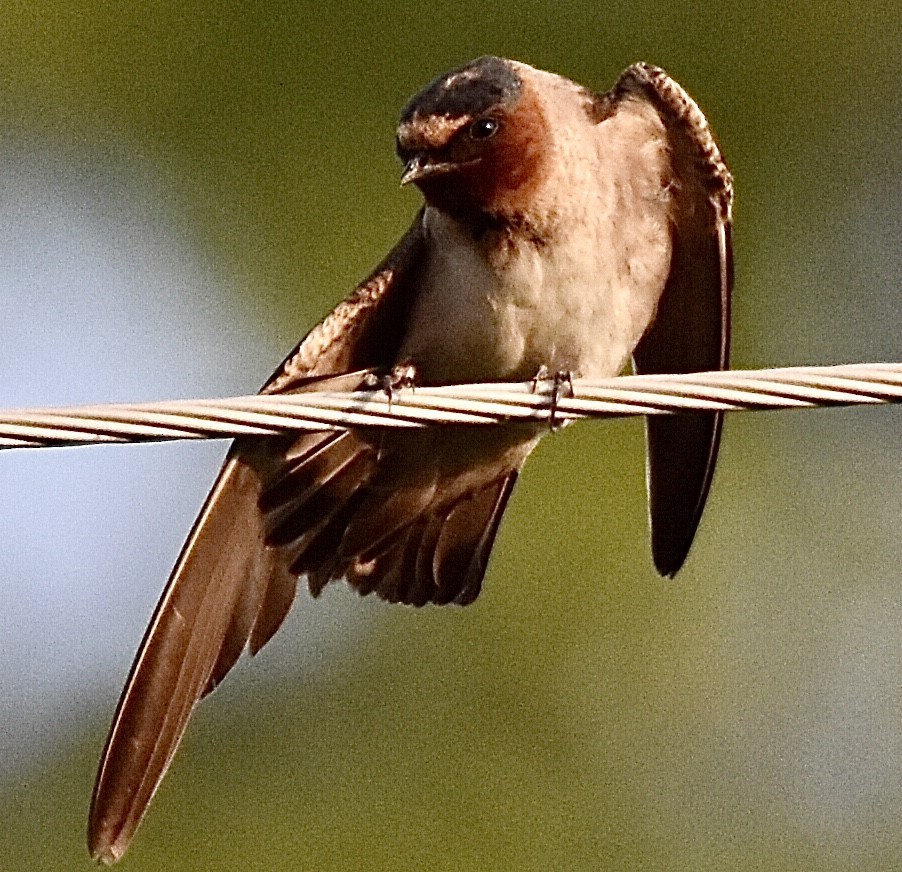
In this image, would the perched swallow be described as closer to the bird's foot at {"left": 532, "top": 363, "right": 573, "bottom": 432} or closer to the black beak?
the black beak

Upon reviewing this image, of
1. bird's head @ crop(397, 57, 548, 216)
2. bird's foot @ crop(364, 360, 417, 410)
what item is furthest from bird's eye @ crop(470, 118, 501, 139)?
bird's foot @ crop(364, 360, 417, 410)

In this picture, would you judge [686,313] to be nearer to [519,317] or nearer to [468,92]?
[519,317]

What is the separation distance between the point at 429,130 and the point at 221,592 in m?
0.97

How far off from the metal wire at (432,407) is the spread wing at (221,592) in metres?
1.03

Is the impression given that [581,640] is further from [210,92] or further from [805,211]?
[210,92]

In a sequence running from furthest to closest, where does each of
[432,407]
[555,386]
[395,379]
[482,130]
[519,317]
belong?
[482,130] < [519,317] < [395,379] < [555,386] < [432,407]

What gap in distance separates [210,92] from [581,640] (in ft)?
8.28

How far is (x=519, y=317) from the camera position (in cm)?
425

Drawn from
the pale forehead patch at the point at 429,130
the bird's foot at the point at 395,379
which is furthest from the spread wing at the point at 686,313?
the bird's foot at the point at 395,379

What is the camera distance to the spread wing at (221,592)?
13.5 feet

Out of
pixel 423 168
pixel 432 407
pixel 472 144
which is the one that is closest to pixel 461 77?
pixel 472 144

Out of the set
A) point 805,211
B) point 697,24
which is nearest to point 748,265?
point 805,211

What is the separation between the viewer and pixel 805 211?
798 cm

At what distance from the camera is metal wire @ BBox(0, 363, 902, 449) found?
9.85 feet
